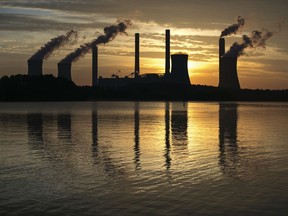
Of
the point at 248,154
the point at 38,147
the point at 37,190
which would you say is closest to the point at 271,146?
the point at 248,154

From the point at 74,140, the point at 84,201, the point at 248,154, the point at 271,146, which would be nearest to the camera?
the point at 84,201

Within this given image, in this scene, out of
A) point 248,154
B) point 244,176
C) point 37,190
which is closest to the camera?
point 37,190

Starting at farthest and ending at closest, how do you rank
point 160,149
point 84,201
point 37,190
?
point 160,149, point 37,190, point 84,201

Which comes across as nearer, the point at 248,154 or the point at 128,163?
the point at 128,163

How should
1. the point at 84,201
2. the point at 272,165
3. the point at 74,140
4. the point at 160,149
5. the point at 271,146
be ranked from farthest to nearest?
the point at 74,140
the point at 271,146
the point at 160,149
the point at 272,165
the point at 84,201

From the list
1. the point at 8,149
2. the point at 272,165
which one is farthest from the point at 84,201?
the point at 8,149

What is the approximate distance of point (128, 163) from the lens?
22328mm

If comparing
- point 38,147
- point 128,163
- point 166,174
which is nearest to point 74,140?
point 38,147

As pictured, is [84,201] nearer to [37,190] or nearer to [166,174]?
[37,190]

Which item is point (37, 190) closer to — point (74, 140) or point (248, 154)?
point (248, 154)

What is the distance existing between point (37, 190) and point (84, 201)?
239 centimetres

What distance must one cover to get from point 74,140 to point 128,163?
12.6 metres

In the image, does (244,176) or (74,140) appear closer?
(244,176)

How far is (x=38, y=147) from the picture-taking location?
28.7 meters
